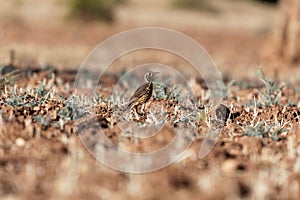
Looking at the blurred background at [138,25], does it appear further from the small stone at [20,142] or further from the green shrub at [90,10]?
the small stone at [20,142]

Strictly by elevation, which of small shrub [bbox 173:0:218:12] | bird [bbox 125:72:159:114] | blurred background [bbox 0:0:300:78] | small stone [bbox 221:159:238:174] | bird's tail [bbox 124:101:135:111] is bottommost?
small stone [bbox 221:159:238:174]

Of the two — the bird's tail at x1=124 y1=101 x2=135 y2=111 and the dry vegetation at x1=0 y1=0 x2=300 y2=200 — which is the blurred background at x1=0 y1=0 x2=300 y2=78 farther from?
the bird's tail at x1=124 y1=101 x2=135 y2=111

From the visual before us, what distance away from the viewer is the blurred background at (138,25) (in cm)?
934

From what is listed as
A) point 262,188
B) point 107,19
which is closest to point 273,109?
point 262,188

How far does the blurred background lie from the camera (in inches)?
368

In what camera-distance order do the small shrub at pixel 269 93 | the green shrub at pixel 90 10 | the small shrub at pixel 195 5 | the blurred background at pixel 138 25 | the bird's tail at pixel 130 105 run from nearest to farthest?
1. the bird's tail at pixel 130 105
2. the small shrub at pixel 269 93
3. the blurred background at pixel 138 25
4. the green shrub at pixel 90 10
5. the small shrub at pixel 195 5

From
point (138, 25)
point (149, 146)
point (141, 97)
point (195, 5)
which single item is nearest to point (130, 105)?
point (141, 97)

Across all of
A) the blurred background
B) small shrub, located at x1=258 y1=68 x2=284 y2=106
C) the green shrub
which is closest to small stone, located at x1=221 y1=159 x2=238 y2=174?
small shrub, located at x1=258 y1=68 x2=284 y2=106

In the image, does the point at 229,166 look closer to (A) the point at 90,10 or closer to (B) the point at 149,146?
(B) the point at 149,146

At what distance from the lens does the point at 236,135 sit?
3.21 meters

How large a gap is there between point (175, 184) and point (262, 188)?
1.14 feet

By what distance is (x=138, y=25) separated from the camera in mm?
16531

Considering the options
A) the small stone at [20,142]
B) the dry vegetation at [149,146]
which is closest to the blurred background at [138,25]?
the dry vegetation at [149,146]

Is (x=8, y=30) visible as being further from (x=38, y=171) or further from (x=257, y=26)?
(x=38, y=171)
